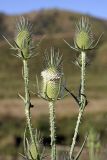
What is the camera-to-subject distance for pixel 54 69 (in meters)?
3.37

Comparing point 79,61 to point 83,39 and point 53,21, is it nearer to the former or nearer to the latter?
point 83,39

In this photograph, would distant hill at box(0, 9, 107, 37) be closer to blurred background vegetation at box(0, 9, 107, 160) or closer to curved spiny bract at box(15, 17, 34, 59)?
blurred background vegetation at box(0, 9, 107, 160)

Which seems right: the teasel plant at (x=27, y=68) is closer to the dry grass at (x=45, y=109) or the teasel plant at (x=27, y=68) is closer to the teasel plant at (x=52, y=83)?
the teasel plant at (x=52, y=83)

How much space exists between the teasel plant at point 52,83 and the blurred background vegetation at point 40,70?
0.05 metres

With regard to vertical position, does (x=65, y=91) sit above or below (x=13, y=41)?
below

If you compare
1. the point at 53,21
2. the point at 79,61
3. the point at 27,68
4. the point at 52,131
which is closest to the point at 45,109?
the point at 79,61

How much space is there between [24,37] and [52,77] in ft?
0.91

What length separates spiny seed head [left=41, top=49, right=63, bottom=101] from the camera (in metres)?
3.36

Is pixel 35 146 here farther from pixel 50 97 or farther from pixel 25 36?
pixel 25 36

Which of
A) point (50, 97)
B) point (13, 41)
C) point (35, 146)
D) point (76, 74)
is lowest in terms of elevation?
point (76, 74)

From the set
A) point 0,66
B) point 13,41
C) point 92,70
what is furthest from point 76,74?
point 13,41

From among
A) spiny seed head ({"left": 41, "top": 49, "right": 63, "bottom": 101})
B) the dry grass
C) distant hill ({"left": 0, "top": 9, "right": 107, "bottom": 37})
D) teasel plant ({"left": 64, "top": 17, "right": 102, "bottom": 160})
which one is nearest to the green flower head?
teasel plant ({"left": 64, "top": 17, "right": 102, "bottom": 160})

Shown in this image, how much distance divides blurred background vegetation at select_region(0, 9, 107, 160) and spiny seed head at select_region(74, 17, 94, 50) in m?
0.05

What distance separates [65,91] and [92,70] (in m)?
75.6
